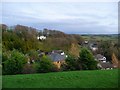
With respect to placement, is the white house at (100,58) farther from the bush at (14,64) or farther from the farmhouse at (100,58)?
the bush at (14,64)

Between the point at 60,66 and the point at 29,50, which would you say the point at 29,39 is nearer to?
the point at 29,50

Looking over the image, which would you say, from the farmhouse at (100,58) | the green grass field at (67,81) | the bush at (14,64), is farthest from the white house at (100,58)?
the bush at (14,64)

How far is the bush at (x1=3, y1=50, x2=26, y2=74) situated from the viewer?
6.05 meters

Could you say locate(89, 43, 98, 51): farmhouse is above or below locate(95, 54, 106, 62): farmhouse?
above

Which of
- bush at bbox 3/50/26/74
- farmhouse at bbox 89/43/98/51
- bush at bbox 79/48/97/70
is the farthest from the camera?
farmhouse at bbox 89/43/98/51

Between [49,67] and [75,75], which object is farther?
[49,67]

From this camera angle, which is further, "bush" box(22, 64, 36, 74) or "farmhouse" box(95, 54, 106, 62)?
"farmhouse" box(95, 54, 106, 62)

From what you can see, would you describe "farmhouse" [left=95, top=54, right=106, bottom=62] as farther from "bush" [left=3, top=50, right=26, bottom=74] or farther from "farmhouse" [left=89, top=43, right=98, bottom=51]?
"bush" [left=3, top=50, right=26, bottom=74]

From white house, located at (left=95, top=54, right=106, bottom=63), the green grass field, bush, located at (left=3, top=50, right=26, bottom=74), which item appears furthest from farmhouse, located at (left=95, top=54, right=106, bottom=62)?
bush, located at (left=3, top=50, right=26, bottom=74)

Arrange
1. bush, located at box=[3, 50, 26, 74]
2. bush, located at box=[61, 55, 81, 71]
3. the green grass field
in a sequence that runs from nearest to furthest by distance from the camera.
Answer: the green grass field, bush, located at box=[3, 50, 26, 74], bush, located at box=[61, 55, 81, 71]

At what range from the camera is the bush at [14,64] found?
19.8 ft

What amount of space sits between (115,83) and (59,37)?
14.9ft

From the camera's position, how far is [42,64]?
6500 millimetres

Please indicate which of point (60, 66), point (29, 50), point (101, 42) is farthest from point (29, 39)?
point (101, 42)
